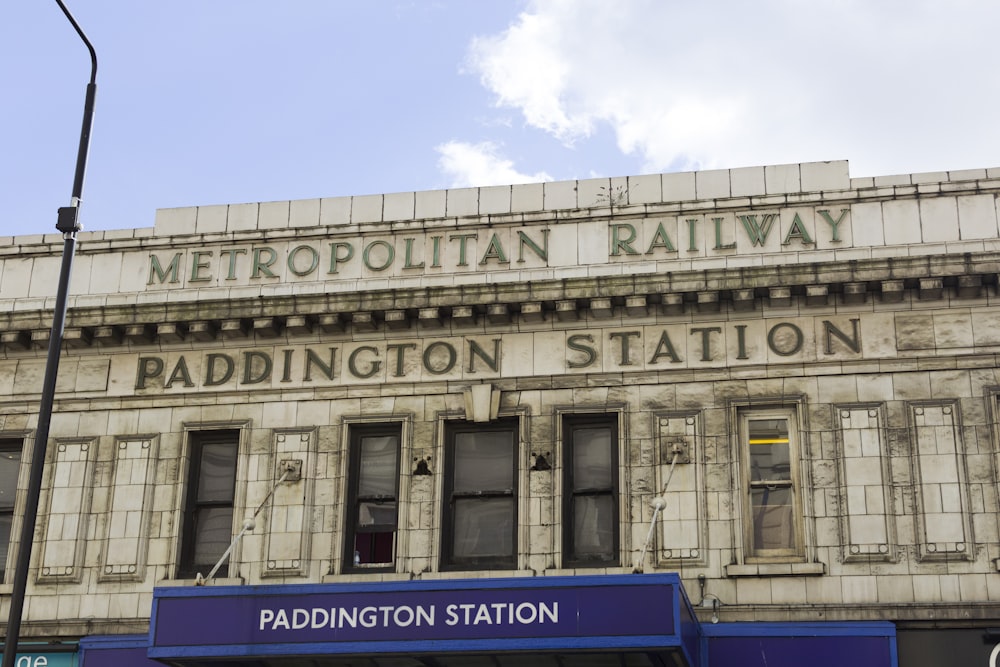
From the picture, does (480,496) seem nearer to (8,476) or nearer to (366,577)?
(366,577)

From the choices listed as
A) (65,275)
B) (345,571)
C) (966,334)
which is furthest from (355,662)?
(966,334)

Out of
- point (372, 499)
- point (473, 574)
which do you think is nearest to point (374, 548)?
point (372, 499)

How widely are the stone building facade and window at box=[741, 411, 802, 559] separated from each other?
0.11 feet

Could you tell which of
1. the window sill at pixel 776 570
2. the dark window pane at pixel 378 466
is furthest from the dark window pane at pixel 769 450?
the dark window pane at pixel 378 466

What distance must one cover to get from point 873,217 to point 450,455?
7.21 metres

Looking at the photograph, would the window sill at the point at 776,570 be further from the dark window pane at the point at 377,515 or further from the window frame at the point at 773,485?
the dark window pane at the point at 377,515

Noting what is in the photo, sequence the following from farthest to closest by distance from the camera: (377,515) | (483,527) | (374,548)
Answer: (377,515) < (374,548) < (483,527)

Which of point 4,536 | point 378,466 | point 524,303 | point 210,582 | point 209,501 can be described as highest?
point 524,303

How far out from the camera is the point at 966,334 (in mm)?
20062

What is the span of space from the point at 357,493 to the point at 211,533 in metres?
2.35

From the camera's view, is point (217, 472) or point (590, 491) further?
point (217, 472)

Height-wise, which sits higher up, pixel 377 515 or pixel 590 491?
pixel 590 491

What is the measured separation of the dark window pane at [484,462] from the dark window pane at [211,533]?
11.6 feet

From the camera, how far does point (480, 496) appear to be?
20.8 metres
